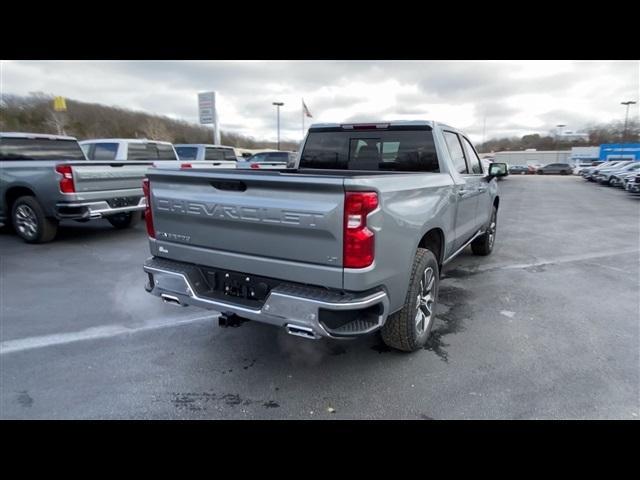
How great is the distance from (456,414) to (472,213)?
297cm

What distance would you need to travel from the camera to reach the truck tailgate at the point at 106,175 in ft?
21.0

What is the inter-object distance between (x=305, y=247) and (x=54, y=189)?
606 cm

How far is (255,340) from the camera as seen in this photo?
3.60 m

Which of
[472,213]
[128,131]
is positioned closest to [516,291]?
[472,213]

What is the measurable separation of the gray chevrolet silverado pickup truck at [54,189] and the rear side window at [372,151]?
3.91 metres

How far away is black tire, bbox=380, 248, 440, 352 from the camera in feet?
9.95

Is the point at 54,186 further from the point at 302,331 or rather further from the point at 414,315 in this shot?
the point at 414,315

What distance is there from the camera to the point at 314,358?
10.8ft

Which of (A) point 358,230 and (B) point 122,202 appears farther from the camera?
(B) point 122,202

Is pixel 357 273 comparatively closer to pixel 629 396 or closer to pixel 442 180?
pixel 442 180

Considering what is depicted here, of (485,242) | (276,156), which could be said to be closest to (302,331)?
(485,242)

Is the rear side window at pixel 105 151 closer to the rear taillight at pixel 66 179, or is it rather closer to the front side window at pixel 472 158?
the rear taillight at pixel 66 179

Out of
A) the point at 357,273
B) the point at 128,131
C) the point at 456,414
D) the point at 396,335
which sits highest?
the point at 128,131

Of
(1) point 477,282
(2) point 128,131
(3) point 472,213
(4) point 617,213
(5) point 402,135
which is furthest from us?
(2) point 128,131
